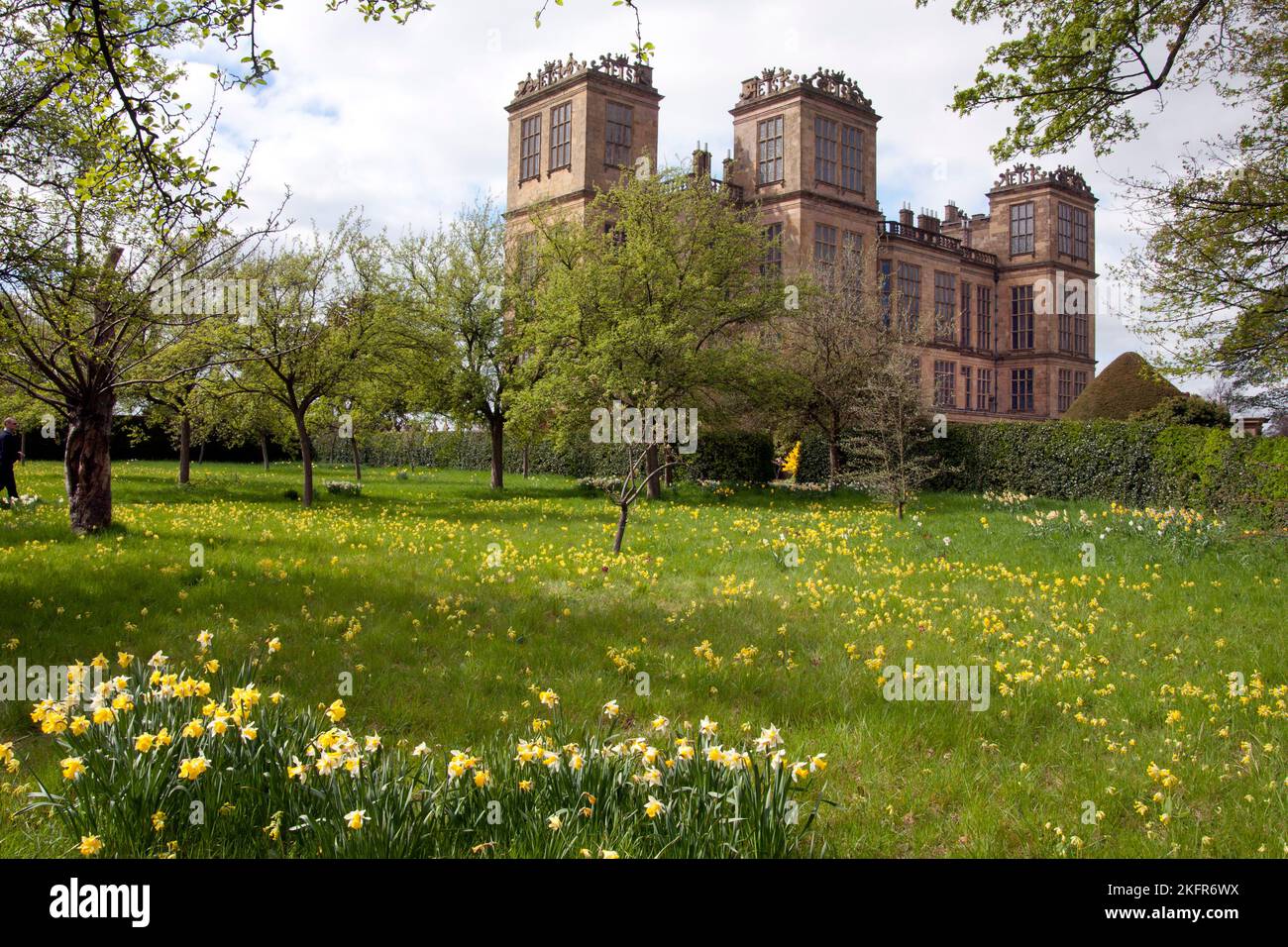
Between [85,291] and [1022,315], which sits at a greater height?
[1022,315]

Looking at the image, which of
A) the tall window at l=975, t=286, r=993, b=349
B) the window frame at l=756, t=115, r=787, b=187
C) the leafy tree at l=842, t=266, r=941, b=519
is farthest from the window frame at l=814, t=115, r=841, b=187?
the tall window at l=975, t=286, r=993, b=349

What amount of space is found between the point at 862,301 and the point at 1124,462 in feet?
35.8

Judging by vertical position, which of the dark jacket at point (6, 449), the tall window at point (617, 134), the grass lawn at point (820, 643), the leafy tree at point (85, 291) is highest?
the tall window at point (617, 134)

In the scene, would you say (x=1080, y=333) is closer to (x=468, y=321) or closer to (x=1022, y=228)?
(x=1022, y=228)

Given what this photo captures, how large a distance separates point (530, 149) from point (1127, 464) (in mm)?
31197

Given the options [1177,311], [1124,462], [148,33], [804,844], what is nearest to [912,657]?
[804,844]

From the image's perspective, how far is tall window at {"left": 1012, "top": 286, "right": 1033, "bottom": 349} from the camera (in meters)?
56.2

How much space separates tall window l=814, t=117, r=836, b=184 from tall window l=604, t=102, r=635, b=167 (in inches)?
371

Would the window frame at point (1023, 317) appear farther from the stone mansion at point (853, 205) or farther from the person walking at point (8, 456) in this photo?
the person walking at point (8, 456)

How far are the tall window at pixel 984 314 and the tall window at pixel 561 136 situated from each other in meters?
30.8

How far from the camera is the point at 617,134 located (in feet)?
126

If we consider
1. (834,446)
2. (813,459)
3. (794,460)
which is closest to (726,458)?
(794,460)

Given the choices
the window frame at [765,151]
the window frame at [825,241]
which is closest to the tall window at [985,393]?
the window frame at [825,241]

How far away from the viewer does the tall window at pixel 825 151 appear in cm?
4062
